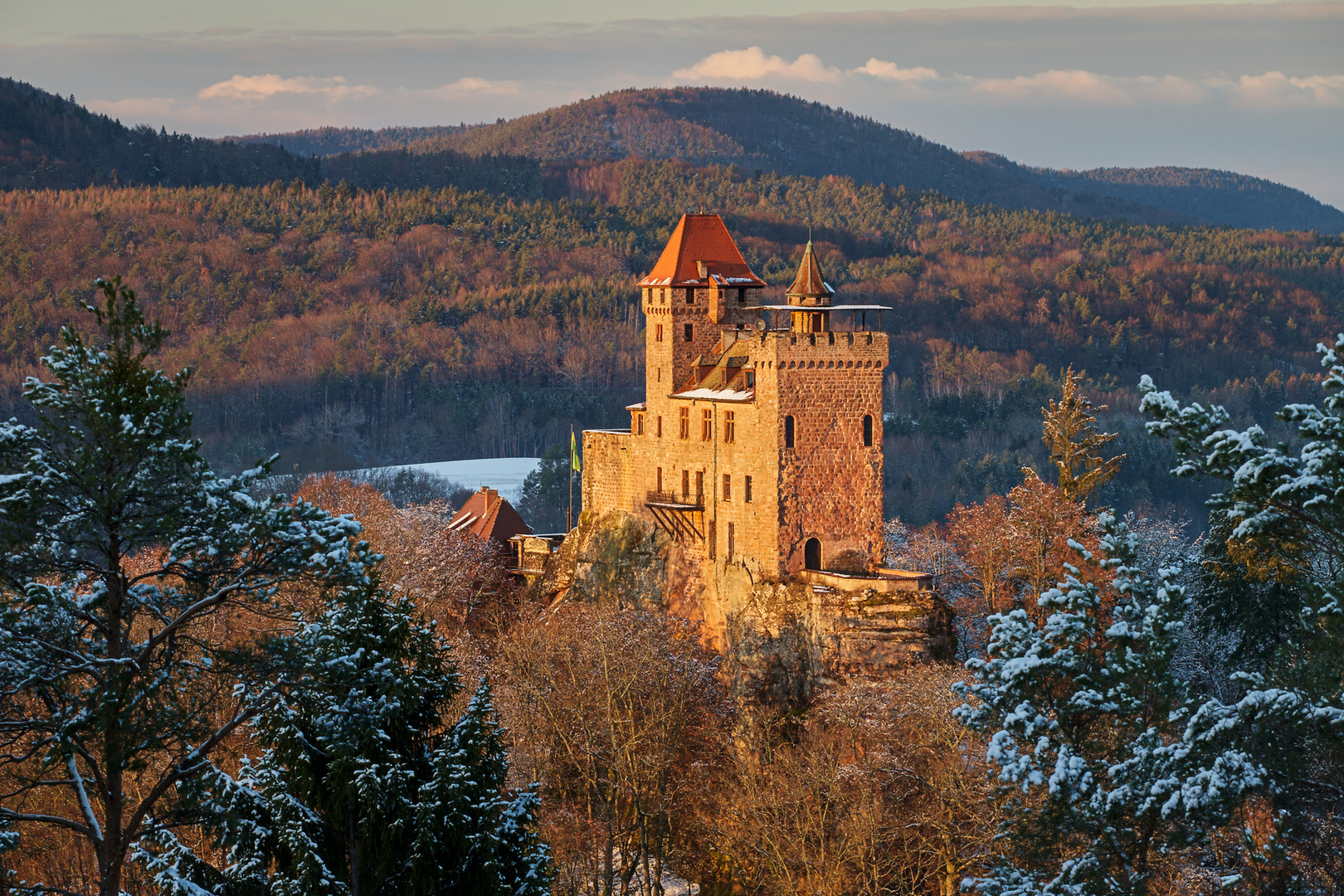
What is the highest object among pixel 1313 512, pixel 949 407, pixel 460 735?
pixel 1313 512

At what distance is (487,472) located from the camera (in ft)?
420

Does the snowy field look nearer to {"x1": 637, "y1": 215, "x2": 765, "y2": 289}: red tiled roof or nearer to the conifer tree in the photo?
{"x1": 637, "y1": 215, "x2": 765, "y2": 289}: red tiled roof

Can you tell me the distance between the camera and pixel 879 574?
55.8 m

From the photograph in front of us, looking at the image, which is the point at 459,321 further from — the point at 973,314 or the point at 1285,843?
the point at 1285,843

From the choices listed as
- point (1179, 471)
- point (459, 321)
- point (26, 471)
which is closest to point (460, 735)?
point (26, 471)

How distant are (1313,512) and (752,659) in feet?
118

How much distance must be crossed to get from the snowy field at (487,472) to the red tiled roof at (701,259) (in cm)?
4720

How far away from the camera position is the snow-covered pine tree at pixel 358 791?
24297 mm

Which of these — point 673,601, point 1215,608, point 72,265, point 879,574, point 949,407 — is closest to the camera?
point 1215,608

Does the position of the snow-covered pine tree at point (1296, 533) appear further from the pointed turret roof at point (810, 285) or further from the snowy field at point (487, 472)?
the snowy field at point (487, 472)

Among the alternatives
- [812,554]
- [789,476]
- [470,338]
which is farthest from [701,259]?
[470,338]

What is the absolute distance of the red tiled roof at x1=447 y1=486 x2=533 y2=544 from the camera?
7706 centimetres

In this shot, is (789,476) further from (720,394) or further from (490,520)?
(490,520)

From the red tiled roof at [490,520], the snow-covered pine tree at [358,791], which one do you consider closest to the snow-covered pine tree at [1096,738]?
the snow-covered pine tree at [358,791]
